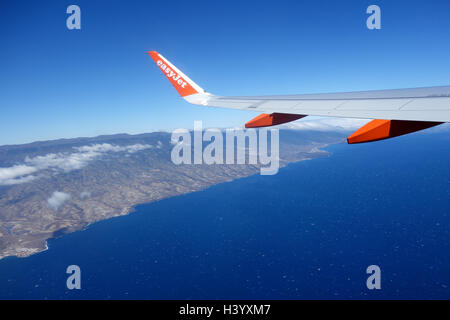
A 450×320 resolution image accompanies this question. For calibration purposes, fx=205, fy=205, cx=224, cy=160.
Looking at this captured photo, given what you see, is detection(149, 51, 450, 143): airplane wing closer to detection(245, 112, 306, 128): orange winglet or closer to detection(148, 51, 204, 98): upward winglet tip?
detection(245, 112, 306, 128): orange winglet

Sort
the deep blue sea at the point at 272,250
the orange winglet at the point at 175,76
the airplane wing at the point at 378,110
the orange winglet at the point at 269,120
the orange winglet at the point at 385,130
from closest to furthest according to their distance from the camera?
the airplane wing at the point at 378,110, the orange winglet at the point at 385,130, the orange winglet at the point at 269,120, the orange winglet at the point at 175,76, the deep blue sea at the point at 272,250

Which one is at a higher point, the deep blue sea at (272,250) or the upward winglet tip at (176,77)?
the upward winglet tip at (176,77)

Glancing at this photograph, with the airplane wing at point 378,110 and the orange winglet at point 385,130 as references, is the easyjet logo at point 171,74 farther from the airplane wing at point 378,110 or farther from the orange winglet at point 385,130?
the orange winglet at point 385,130

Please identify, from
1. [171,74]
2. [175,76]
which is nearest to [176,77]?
[175,76]

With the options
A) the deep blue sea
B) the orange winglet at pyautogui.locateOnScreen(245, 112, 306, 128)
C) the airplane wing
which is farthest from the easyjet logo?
the deep blue sea

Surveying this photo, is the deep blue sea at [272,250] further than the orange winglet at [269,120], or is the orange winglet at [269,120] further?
the deep blue sea at [272,250]

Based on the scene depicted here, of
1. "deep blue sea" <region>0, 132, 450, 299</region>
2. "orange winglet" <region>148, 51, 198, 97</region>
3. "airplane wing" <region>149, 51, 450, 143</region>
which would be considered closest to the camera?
"airplane wing" <region>149, 51, 450, 143</region>

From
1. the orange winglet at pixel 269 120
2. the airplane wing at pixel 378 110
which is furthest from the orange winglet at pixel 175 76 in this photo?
the orange winglet at pixel 269 120
